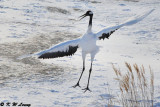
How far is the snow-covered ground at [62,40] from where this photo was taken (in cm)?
500

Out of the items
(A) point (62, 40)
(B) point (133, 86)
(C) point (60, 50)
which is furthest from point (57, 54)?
(A) point (62, 40)

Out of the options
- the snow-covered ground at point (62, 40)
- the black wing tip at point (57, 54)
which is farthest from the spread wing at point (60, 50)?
the snow-covered ground at point (62, 40)

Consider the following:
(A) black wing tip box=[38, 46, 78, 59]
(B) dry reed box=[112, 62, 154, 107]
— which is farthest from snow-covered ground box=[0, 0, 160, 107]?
(A) black wing tip box=[38, 46, 78, 59]

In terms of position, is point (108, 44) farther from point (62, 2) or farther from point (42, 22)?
point (62, 2)

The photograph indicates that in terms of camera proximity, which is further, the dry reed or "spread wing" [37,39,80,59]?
"spread wing" [37,39,80,59]

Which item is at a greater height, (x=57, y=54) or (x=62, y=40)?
(x=62, y=40)

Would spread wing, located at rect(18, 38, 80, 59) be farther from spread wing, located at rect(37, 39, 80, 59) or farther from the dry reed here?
the dry reed

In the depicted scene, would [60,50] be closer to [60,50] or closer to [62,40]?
[60,50]

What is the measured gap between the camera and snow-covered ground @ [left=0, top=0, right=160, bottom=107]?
5004 mm

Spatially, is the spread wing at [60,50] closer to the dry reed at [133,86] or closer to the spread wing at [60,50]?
the spread wing at [60,50]

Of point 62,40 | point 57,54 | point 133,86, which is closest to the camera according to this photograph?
point 133,86

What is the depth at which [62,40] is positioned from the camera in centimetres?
886

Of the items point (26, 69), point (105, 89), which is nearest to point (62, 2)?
point (26, 69)

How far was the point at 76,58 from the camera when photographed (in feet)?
23.9
